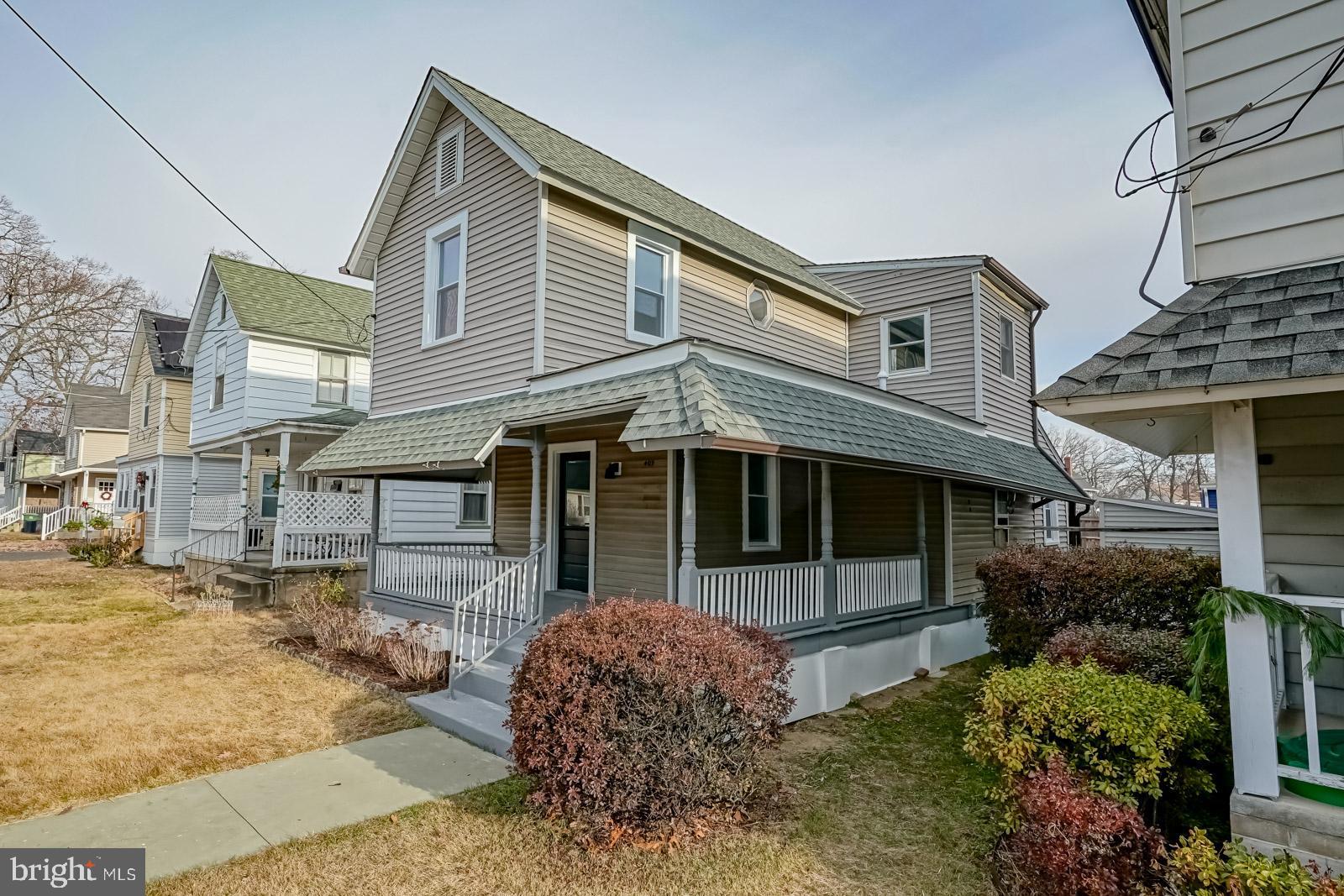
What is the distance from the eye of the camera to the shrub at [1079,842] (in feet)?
11.4

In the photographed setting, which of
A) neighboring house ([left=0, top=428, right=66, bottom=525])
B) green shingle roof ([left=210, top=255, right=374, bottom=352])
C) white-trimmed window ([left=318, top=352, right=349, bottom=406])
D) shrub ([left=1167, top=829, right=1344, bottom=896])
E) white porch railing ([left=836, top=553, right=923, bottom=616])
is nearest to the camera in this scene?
shrub ([left=1167, top=829, right=1344, bottom=896])

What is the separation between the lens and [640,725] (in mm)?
4602

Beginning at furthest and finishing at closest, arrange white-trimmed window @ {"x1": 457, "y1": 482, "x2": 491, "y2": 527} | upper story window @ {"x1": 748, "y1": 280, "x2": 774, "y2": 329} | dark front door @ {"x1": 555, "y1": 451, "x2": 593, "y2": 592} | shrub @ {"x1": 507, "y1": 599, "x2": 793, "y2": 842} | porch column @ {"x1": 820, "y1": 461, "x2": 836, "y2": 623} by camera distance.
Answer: white-trimmed window @ {"x1": 457, "y1": 482, "x2": 491, "y2": 527}
upper story window @ {"x1": 748, "y1": 280, "x2": 774, "y2": 329}
dark front door @ {"x1": 555, "y1": 451, "x2": 593, "y2": 592}
porch column @ {"x1": 820, "y1": 461, "x2": 836, "y2": 623}
shrub @ {"x1": 507, "y1": 599, "x2": 793, "y2": 842}

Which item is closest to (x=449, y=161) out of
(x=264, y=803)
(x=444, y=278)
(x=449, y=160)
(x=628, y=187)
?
(x=449, y=160)

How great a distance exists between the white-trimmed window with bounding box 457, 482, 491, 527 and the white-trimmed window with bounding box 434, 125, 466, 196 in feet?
20.2

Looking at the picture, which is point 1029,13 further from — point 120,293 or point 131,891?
point 120,293

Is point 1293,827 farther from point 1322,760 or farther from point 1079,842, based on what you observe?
point 1079,842

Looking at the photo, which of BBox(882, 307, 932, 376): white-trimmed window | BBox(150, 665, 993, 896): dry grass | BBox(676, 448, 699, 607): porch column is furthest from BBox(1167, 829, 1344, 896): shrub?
BBox(882, 307, 932, 376): white-trimmed window

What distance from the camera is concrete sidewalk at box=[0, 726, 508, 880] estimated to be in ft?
14.9

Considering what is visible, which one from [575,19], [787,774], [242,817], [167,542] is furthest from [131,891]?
[167,542]

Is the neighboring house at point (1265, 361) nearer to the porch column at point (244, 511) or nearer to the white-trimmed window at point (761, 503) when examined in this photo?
the white-trimmed window at point (761, 503)

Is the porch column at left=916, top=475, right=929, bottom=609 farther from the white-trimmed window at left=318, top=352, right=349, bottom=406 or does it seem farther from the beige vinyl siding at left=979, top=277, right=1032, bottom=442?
the white-trimmed window at left=318, top=352, right=349, bottom=406

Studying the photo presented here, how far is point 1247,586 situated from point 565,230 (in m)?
8.66

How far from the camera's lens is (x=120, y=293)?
39656 millimetres
